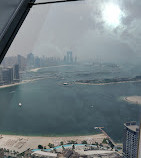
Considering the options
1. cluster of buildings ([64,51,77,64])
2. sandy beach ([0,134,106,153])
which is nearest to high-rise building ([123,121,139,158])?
sandy beach ([0,134,106,153])

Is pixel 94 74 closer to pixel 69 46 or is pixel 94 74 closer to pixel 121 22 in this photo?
pixel 69 46

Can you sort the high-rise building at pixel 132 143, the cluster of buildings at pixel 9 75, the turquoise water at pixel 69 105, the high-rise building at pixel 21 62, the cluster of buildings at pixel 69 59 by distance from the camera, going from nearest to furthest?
the high-rise building at pixel 132 143
the cluster of buildings at pixel 9 75
the high-rise building at pixel 21 62
the turquoise water at pixel 69 105
the cluster of buildings at pixel 69 59

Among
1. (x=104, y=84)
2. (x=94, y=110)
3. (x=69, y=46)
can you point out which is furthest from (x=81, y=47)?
(x=94, y=110)

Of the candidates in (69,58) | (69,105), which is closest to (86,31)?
(69,58)

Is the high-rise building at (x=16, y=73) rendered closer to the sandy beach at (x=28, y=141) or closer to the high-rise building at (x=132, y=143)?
the sandy beach at (x=28, y=141)

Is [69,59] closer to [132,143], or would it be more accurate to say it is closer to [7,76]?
[7,76]

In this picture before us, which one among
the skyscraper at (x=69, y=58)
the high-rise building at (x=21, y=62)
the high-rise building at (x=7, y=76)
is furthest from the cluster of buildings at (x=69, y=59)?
the high-rise building at (x=7, y=76)
